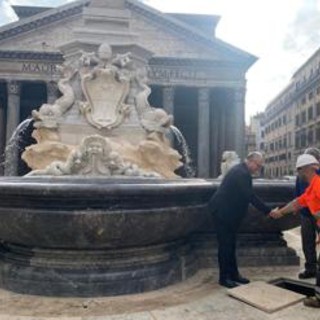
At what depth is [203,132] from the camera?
1629 inches

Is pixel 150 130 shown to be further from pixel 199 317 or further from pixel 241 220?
pixel 199 317

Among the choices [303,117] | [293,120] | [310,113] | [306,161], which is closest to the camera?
[306,161]

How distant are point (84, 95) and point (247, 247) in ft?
11.0

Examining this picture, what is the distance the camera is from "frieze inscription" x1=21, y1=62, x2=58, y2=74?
39.7 metres

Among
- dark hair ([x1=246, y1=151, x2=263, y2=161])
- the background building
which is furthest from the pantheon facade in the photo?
dark hair ([x1=246, y1=151, x2=263, y2=161])

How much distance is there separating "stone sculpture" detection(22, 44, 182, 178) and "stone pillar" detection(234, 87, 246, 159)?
1382 inches

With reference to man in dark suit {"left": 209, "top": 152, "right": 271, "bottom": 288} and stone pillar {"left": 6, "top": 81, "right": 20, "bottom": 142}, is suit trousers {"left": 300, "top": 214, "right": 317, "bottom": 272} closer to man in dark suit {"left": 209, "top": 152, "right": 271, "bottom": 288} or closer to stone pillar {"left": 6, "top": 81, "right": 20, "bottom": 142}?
man in dark suit {"left": 209, "top": 152, "right": 271, "bottom": 288}

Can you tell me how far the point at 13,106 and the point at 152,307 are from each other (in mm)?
37401

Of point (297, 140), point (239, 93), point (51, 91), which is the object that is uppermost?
point (239, 93)

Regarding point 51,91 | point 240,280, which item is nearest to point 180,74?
point 51,91

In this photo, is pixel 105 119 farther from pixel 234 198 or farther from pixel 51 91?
pixel 51 91

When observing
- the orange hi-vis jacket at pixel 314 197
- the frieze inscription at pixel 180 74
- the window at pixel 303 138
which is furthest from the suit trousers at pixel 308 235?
the window at pixel 303 138

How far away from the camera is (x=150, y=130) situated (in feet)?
23.9

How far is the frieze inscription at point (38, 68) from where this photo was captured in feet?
130
